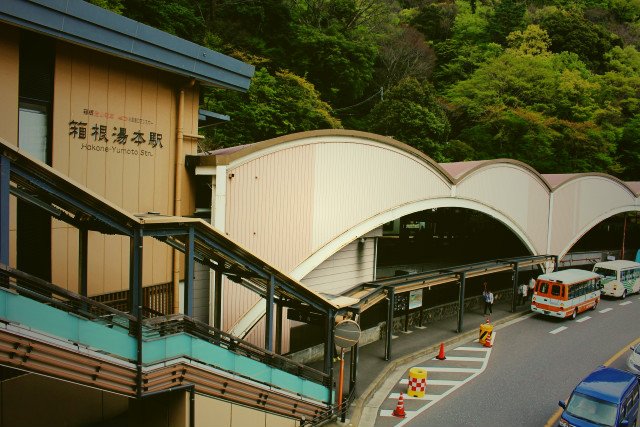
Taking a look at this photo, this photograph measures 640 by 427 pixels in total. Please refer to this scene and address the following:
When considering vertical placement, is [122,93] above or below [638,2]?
below

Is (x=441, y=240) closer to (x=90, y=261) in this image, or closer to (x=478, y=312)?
(x=478, y=312)

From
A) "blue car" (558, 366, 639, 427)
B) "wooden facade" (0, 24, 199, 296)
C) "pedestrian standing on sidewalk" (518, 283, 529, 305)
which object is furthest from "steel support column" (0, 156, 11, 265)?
"pedestrian standing on sidewalk" (518, 283, 529, 305)

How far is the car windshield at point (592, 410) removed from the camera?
36.1ft

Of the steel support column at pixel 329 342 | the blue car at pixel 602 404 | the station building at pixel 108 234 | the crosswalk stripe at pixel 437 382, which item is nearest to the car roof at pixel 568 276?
the crosswalk stripe at pixel 437 382

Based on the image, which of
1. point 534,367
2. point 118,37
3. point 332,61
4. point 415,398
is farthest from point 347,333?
point 332,61

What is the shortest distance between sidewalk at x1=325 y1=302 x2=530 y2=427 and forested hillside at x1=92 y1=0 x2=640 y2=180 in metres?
13.8

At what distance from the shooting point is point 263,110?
27.1 m

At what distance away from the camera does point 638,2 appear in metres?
62.3

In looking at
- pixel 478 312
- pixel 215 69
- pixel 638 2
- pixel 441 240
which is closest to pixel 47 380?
pixel 215 69

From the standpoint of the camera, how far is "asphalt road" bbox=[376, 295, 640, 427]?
13047 millimetres

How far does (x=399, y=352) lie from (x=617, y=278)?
18.1m

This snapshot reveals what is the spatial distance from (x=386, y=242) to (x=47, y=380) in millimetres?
17640

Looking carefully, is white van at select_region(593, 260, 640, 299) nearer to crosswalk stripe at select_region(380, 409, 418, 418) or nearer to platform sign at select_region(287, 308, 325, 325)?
crosswalk stripe at select_region(380, 409, 418, 418)

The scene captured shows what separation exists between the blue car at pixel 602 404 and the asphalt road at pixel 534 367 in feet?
4.69
